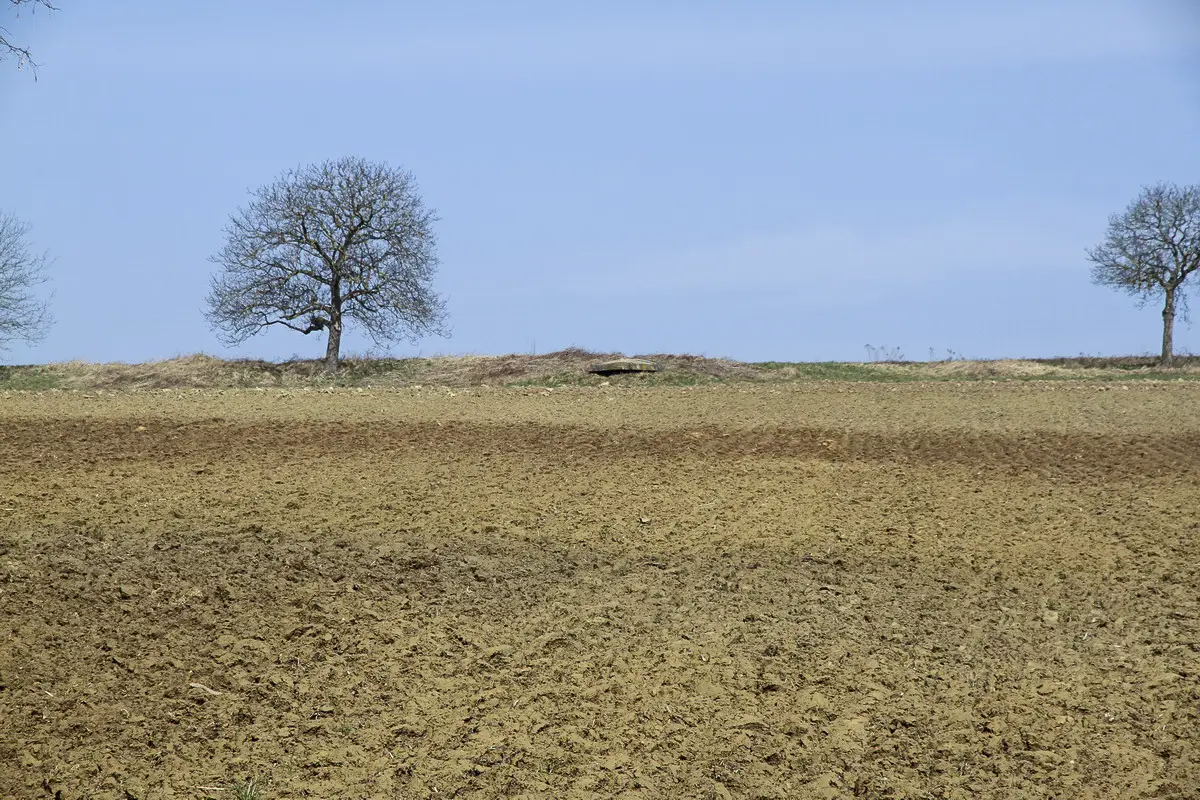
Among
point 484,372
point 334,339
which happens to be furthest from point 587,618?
point 334,339

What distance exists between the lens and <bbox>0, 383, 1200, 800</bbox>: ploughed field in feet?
23.3

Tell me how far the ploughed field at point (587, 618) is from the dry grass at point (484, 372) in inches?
462

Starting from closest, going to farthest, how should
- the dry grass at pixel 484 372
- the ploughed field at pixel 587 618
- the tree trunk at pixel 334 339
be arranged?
the ploughed field at pixel 587 618 → the dry grass at pixel 484 372 → the tree trunk at pixel 334 339

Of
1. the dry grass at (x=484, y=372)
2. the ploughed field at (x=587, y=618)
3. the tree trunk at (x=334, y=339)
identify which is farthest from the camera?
the tree trunk at (x=334, y=339)

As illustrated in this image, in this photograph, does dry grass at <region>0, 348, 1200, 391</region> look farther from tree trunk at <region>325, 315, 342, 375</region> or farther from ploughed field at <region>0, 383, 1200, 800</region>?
ploughed field at <region>0, 383, 1200, 800</region>

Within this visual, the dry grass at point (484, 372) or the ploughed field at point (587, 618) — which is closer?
the ploughed field at point (587, 618)

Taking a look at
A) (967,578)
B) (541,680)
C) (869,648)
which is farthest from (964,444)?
(541,680)

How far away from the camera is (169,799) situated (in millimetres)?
6531

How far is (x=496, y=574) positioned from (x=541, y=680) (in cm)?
187

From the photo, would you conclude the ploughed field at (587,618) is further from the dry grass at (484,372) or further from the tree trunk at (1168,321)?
the tree trunk at (1168,321)

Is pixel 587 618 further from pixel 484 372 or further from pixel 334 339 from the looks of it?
pixel 334 339

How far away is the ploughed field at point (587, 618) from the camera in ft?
23.3

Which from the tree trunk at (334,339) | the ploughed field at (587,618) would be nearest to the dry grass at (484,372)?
the tree trunk at (334,339)

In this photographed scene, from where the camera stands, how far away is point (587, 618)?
899 cm
